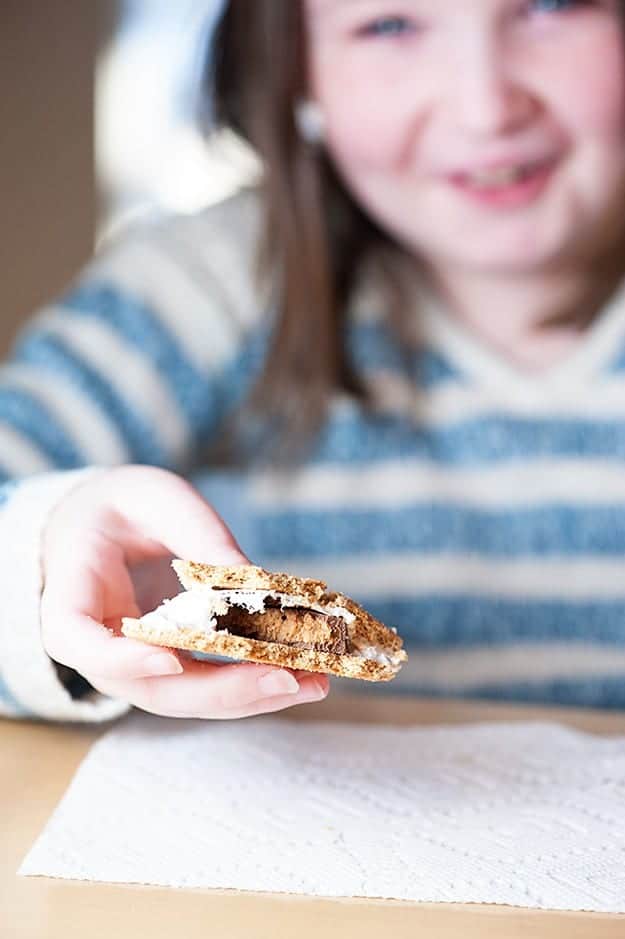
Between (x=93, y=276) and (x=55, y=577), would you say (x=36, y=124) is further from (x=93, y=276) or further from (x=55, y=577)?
(x=55, y=577)

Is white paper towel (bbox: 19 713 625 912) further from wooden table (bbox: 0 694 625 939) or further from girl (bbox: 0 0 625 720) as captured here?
girl (bbox: 0 0 625 720)

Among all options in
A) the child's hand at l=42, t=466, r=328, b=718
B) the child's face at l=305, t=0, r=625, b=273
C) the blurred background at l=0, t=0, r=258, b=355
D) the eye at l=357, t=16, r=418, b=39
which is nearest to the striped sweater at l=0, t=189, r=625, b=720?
the child's face at l=305, t=0, r=625, b=273

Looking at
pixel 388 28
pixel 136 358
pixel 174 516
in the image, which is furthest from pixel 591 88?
pixel 174 516

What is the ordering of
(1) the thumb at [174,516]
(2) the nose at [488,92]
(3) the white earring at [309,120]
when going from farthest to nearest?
(3) the white earring at [309,120]
(2) the nose at [488,92]
(1) the thumb at [174,516]

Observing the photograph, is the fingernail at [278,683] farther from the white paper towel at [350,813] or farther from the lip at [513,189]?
the lip at [513,189]

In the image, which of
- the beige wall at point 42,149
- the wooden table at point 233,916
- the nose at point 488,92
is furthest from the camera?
the beige wall at point 42,149

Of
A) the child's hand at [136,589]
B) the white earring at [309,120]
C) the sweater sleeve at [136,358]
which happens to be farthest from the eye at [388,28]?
the child's hand at [136,589]

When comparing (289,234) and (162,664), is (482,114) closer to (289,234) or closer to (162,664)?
(289,234)
